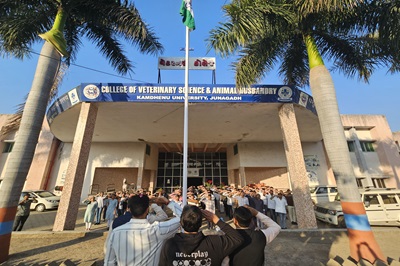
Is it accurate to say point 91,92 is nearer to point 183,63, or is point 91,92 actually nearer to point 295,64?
point 183,63

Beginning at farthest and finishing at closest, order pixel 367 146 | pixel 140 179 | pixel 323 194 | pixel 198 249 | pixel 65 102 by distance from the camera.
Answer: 1. pixel 367 146
2. pixel 140 179
3. pixel 323 194
4. pixel 65 102
5. pixel 198 249

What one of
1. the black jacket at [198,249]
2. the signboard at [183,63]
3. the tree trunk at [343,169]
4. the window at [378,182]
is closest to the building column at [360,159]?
the window at [378,182]

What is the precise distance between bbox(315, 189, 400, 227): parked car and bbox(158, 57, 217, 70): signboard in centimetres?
1081

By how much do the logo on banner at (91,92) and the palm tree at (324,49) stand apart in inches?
234

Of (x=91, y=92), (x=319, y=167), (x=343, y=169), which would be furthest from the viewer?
(x=319, y=167)

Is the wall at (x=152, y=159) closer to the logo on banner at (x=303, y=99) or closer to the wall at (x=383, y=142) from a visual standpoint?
the logo on banner at (x=303, y=99)

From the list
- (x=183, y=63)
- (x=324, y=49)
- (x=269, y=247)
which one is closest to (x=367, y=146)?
(x=324, y=49)

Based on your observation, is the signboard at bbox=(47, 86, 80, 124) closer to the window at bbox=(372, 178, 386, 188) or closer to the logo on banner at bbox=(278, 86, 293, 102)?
the logo on banner at bbox=(278, 86, 293, 102)

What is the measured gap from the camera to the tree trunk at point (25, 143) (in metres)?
4.98

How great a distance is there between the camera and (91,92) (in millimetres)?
8750

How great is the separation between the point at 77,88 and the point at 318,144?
19.4 metres

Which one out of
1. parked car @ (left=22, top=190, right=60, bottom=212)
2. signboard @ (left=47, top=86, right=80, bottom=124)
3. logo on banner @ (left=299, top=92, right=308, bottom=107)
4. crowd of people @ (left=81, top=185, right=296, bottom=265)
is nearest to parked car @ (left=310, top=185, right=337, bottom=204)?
logo on banner @ (left=299, top=92, right=308, bottom=107)

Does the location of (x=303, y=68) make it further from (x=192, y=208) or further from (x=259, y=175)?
(x=259, y=175)

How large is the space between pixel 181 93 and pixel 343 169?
6.85 metres
